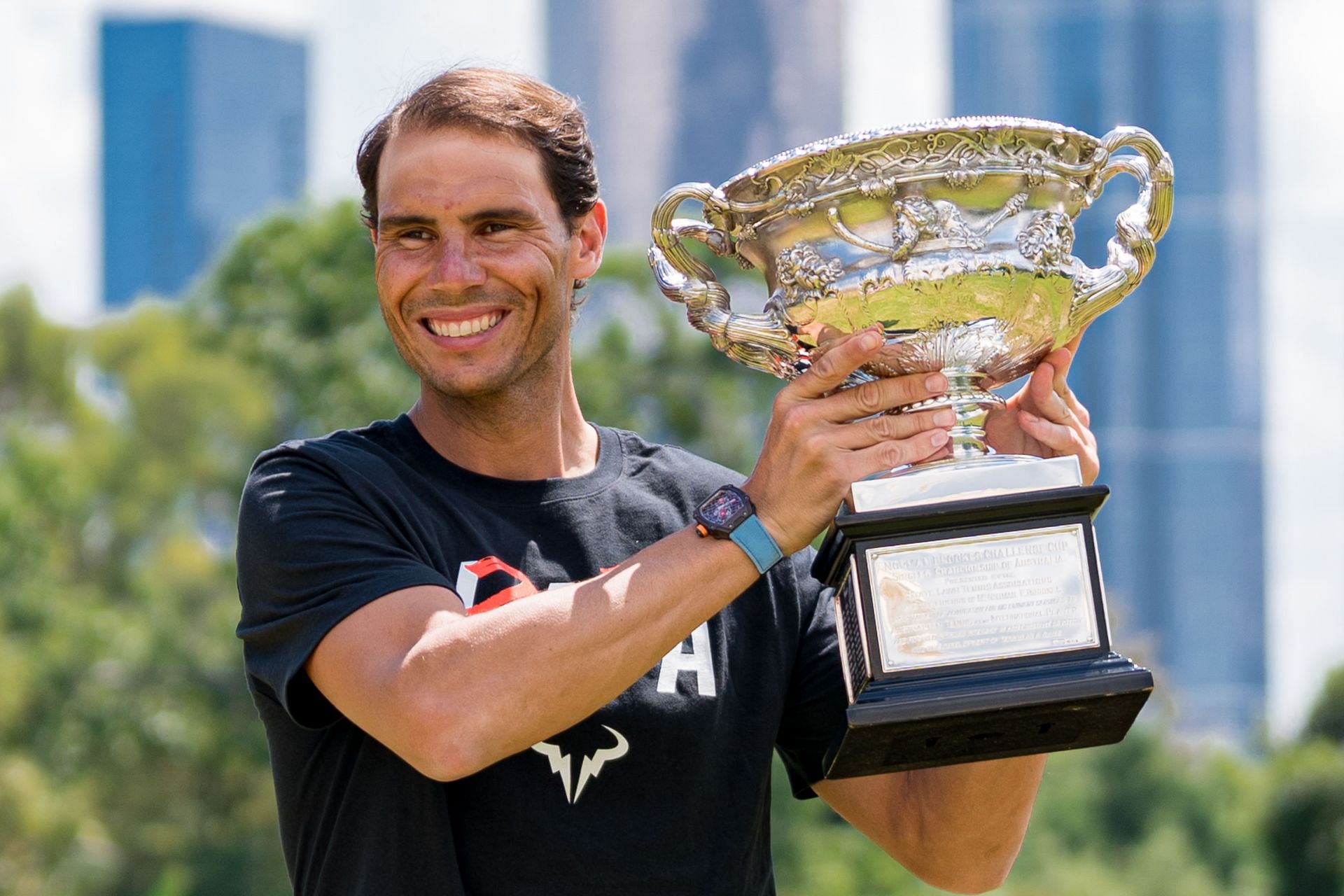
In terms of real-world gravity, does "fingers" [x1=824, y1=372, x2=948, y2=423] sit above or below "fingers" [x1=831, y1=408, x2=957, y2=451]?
above

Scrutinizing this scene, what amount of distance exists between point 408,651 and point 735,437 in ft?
74.5

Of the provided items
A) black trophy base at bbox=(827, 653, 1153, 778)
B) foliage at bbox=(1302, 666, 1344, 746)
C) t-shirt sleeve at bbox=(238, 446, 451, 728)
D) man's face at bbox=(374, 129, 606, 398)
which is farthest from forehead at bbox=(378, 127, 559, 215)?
foliage at bbox=(1302, 666, 1344, 746)

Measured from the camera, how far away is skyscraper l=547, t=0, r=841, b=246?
72688 mm

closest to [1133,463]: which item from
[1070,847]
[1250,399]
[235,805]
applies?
[1250,399]

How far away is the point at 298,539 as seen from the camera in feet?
8.55

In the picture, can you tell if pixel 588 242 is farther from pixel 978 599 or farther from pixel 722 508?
pixel 978 599

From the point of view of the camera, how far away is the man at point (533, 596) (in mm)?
2471

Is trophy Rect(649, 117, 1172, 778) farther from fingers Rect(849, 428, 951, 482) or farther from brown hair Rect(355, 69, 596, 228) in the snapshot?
brown hair Rect(355, 69, 596, 228)

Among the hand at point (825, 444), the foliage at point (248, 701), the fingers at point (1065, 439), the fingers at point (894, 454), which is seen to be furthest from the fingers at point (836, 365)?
the foliage at point (248, 701)

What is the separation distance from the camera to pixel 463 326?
111 inches

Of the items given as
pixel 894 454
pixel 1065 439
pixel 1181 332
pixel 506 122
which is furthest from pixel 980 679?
pixel 1181 332

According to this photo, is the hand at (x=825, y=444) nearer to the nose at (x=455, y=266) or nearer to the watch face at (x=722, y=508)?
the watch face at (x=722, y=508)

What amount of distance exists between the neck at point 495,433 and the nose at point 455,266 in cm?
19

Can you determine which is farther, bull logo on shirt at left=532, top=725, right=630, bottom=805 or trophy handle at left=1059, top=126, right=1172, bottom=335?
trophy handle at left=1059, top=126, right=1172, bottom=335
